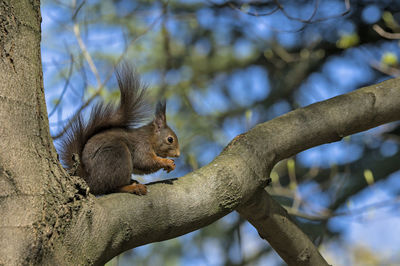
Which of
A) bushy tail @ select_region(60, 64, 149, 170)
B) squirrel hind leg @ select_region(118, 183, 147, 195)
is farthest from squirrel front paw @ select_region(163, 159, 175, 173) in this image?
squirrel hind leg @ select_region(118, 183, 147, 195)

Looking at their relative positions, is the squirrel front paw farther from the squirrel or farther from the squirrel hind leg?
the squirrel hind leg

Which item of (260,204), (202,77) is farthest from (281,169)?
(260,204)

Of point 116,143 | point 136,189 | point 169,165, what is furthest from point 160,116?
point 136,189

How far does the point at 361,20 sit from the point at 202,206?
2587 mm

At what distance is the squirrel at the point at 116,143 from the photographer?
1604mm

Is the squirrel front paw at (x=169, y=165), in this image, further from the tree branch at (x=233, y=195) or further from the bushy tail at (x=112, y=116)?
the tree branch at (x=233, y=195)

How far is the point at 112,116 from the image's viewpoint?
183cm

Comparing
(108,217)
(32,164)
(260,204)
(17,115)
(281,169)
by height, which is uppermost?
(17,115)

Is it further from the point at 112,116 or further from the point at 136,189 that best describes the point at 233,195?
the point at 112,116

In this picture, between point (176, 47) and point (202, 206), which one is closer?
point (202, 206)

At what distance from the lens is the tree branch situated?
1.12m

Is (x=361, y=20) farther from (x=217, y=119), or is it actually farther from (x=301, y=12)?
(x=217, y=119)

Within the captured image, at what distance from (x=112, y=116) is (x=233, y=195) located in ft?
2.25

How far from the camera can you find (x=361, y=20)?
11.1 ft
